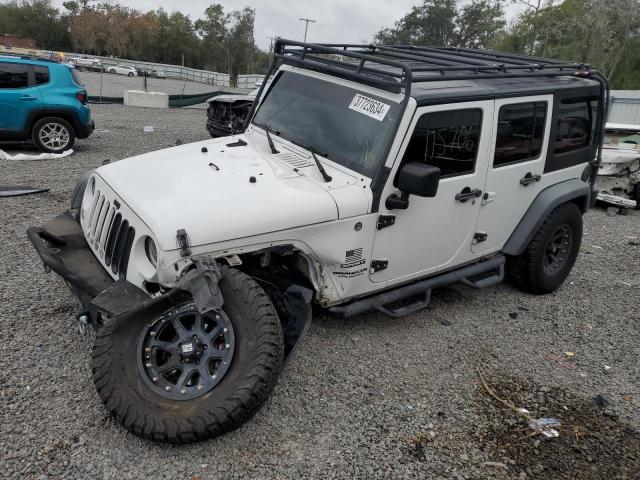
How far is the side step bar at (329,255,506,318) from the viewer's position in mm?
3752

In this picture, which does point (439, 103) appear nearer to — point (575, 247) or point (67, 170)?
point (575, 247)

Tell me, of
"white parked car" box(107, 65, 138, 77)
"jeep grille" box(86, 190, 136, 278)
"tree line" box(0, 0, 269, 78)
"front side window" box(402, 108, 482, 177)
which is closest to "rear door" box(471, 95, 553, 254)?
"front side window" box(402, 108, 482, 177)

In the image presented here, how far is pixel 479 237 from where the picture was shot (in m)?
4.39

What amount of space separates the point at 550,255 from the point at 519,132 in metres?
1.47

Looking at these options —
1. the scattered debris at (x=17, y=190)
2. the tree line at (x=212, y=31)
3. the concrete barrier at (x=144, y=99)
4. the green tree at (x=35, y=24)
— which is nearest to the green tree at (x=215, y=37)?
the tree line at (x=212, y=31)

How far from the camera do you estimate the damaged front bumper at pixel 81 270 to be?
2.98 m

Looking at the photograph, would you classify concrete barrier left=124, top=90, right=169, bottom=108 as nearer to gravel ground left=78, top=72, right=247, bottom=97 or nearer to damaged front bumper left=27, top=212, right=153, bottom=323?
gravel ground left=78, top=72, right=247, bottom=97

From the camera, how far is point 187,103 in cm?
1944

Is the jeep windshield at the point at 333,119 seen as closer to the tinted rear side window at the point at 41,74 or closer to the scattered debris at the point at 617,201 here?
the tinted rear side window at the point at 41,74

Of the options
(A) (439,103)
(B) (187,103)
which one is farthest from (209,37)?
(A) (439,103)

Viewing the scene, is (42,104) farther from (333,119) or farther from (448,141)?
(448,141)

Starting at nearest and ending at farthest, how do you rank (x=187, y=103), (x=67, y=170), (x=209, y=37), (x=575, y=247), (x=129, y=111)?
1. (x=575, y=247)
2. (x=67, y=170)
3. (x=129, y=111)
4. (x=187, y=103)
5. (x=209, y=37)

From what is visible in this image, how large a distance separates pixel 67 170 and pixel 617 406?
26.5 feet

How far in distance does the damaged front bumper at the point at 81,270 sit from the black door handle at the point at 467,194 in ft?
7.70
